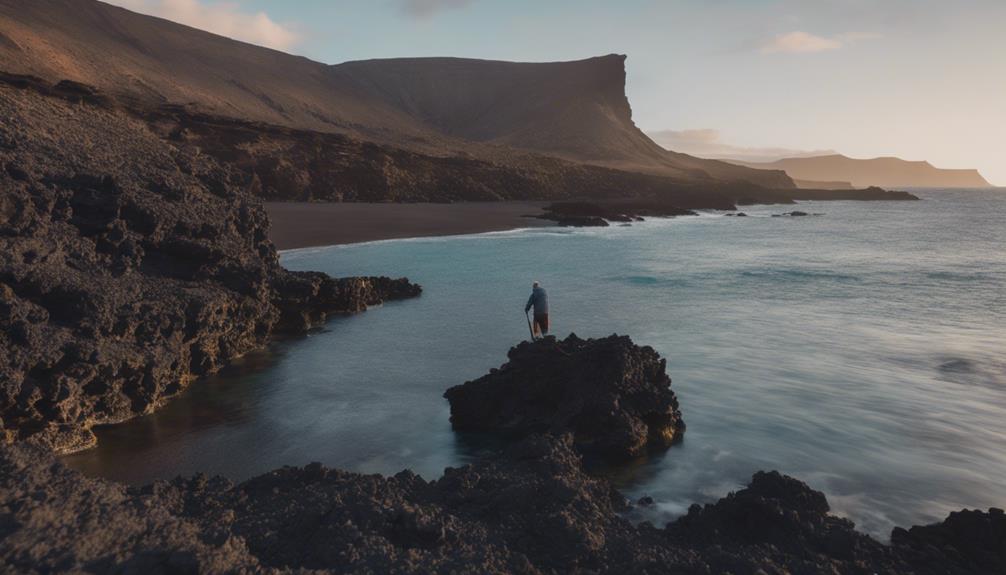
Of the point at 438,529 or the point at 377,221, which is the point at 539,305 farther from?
the point at 377,221

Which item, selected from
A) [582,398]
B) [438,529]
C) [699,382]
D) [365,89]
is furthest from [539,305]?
[365,89]

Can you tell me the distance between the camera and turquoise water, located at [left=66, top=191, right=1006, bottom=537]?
920 centimetres

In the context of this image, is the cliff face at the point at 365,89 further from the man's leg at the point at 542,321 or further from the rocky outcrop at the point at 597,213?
the man's leg at the point at 542,321

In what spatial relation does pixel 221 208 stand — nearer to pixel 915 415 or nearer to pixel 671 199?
pixel 915 415

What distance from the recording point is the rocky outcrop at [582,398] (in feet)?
30.5

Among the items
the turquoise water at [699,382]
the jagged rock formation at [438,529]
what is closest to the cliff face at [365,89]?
the turquoise water at [699,382]

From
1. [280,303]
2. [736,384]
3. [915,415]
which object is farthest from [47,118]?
[915,415]

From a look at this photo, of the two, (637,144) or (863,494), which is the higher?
(637,144)

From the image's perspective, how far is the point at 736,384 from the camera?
13406 millimetres

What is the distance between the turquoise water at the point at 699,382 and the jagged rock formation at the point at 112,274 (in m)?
0.71

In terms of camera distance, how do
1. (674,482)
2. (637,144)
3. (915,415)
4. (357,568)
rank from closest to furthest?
(357,568), (674,482), (915,415), (637,144)

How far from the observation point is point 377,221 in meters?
42.4

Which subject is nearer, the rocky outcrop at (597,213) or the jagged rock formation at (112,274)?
the jagged rock formation at (112,274)

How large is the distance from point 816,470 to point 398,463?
18.8 feet
